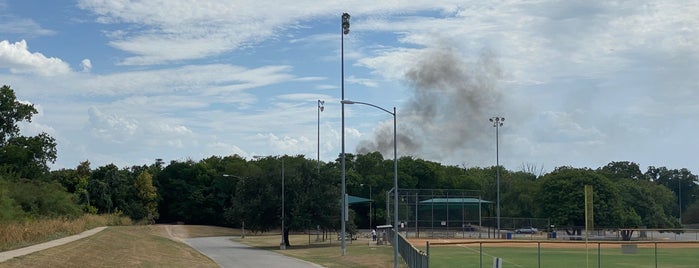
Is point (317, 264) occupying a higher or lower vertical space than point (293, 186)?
lower

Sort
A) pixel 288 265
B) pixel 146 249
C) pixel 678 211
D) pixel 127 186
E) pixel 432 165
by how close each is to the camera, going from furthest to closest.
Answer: pixel 678 211 → pixel 432 165 → pixel 127 186 → pixel 146 249 → pixel 288 265

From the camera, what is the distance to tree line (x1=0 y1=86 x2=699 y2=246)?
6944 cm

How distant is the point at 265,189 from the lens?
69.9m

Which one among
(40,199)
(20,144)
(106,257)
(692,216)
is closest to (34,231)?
(106,257)

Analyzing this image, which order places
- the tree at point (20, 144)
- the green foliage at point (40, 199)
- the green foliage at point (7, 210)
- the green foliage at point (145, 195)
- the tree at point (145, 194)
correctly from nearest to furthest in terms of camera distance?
the green foliage at point (7, 210) → the green foliage at point (40, 199) → the tree at point (20, 144) → the green foliage at point (145, 195) → the tree at point (145, 194)

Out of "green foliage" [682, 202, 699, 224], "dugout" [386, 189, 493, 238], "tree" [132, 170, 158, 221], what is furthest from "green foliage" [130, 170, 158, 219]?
"green foliage" [682, 202, 699, 224]

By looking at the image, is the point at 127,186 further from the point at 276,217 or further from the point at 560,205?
the point at 560,205

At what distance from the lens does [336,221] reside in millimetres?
69375

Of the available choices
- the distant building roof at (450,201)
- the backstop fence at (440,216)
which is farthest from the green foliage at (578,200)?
the distant building roof at (450,201)

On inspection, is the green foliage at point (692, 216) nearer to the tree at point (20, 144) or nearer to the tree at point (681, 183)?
the tree at point (681, 183)

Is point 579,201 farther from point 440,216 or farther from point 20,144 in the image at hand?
point 20,144

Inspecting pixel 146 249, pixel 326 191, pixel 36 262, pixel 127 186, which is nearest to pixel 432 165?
pixel 127 186

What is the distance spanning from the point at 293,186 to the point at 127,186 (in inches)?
2224

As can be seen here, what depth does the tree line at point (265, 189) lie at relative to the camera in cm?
6944
